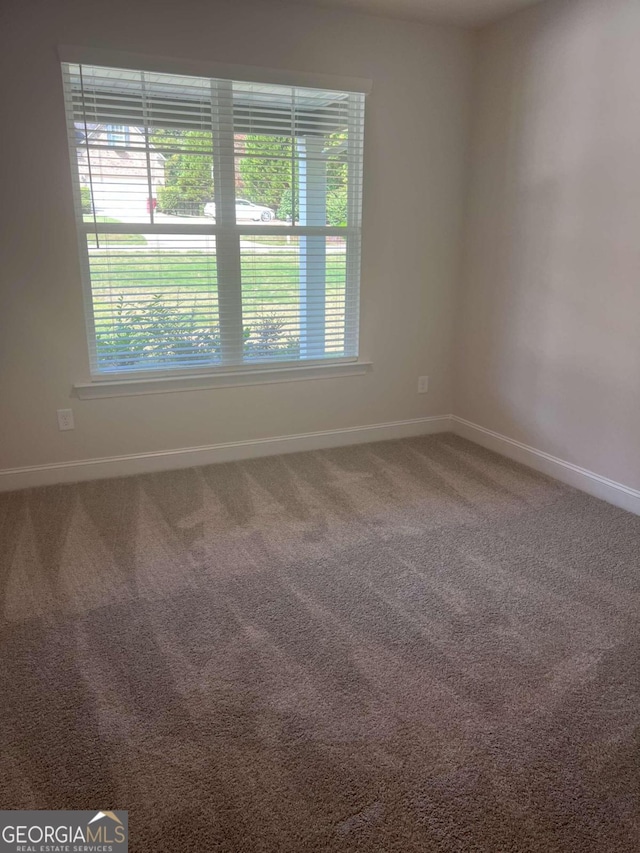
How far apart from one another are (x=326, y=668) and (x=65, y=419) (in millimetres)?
2088

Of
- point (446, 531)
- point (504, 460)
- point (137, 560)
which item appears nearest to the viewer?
point (137, 560)

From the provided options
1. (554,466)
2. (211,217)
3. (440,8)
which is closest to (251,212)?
(211,217)

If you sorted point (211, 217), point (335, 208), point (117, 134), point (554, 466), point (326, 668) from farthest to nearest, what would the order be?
point (335, 208)
point (554, 466)
point (211, 217)
point (117, 134)
point (326, 668)

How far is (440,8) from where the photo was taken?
3238 millimetres

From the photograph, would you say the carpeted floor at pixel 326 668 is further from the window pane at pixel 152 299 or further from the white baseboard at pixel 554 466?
the window pane at pixel 152 299

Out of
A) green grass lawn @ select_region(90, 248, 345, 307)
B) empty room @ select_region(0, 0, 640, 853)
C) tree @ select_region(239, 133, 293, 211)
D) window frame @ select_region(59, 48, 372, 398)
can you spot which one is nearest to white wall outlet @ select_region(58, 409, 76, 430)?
empty room @ select_region(0, 0, 640, 853)

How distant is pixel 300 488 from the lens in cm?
328

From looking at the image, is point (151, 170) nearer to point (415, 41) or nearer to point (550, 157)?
point (415, 41)

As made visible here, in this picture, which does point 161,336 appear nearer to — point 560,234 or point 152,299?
point 152,299

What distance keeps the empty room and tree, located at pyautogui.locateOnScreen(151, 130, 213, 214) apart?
15 mm

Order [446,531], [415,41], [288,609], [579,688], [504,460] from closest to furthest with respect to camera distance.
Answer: [579,688] → [288,609] → [446,531] → [415,41] → [504,460]

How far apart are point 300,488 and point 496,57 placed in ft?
9.01

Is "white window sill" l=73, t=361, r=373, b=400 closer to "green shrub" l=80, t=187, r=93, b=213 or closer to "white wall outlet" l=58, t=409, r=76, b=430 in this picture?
"white wall outlet" l=58, t=409, r=76, b=430

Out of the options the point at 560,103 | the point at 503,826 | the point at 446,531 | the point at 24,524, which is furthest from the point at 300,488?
the point at 560,103
